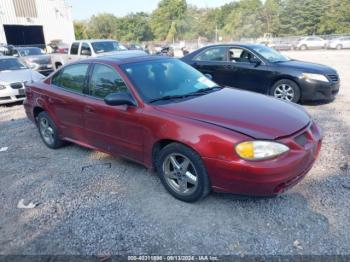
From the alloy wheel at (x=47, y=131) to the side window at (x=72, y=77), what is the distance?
2.37 ft

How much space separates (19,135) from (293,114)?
17.3ft

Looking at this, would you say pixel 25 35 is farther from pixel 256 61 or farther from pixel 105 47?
pixel 256 61

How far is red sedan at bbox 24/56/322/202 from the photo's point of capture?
293 centimetres

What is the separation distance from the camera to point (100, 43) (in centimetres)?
1343

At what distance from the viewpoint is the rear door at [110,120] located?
12.3ft

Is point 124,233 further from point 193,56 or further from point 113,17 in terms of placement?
point 113,17

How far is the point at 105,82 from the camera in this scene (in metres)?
4.12

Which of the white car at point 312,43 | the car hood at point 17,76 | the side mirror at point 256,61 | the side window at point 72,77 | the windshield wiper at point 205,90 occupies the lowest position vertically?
the white car at point 312,43

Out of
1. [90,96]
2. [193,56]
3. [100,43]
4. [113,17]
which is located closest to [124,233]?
[90,96]

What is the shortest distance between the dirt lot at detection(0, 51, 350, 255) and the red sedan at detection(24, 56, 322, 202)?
1.08ft

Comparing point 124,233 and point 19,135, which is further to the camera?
point 19,135

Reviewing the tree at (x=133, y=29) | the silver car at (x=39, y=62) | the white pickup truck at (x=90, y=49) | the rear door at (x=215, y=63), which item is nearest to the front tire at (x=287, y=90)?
the rear door at (x=215, y=63)

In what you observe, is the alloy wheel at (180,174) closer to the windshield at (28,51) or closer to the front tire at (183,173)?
the front tire at (183,173)

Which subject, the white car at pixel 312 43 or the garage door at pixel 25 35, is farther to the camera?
the white car at pixel 312 43
